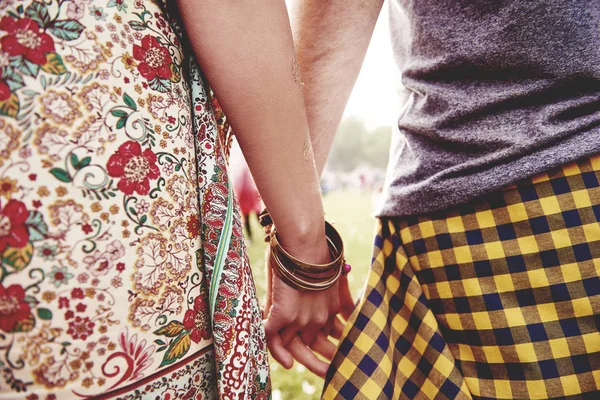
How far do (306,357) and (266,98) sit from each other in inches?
28.4

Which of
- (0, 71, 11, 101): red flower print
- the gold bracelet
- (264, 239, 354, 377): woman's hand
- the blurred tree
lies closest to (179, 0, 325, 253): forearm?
the gold bracelet

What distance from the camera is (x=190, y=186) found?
2.49 feet

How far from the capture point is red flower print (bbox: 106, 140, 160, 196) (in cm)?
64

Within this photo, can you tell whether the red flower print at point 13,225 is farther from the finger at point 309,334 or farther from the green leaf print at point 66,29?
the finger at point 309,334

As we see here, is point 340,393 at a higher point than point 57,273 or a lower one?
lower

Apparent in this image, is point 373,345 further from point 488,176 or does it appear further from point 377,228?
point 488,176

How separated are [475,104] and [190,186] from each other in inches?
24.6

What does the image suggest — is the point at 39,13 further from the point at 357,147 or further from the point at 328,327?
the point at 357,147

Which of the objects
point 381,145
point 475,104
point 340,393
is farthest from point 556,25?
point 381,145

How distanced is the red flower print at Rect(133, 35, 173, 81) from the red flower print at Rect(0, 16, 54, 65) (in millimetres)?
127

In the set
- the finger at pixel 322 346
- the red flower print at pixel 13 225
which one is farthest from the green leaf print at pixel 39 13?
the finger at pixel 322 346

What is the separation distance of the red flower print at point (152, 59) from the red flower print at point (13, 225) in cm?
27

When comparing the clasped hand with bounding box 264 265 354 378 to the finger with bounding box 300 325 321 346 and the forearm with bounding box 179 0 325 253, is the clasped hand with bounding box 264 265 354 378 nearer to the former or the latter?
the finger with bounding box 300 325 321 346

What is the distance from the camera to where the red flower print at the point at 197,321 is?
→ 731 mm
